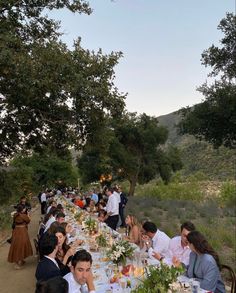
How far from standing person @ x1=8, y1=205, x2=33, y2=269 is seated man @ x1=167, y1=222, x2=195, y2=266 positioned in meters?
5.94

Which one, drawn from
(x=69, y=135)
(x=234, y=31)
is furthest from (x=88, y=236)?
(x=234, y=31)

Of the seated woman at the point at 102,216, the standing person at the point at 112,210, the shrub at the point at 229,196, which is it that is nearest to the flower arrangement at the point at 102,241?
the seated woman at the point at 102,216

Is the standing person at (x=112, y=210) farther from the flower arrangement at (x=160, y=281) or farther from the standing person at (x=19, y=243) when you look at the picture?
the flower arrangement at (x=160, y=281)

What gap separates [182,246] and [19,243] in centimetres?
632

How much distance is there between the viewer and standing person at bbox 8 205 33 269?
38.1ft

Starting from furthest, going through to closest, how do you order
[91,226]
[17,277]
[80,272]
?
[17,277], [91,226], [80,272]

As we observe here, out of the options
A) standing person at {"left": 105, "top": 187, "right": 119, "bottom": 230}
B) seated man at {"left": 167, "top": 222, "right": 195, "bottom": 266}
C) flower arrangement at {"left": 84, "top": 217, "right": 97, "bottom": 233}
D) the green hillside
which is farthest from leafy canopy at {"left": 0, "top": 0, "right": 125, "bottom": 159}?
the green hillside

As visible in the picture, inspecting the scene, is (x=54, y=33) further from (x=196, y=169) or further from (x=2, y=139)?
(x=196, y=169)

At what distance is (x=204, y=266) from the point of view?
5629 mm

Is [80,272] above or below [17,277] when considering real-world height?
above

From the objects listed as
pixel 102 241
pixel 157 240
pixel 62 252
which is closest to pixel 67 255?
pixel 62 252

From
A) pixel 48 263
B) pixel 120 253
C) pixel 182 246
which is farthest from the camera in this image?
pixel 182 246

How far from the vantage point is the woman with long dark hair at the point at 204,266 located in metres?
5.50

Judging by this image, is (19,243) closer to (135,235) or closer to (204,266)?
(135,235)
